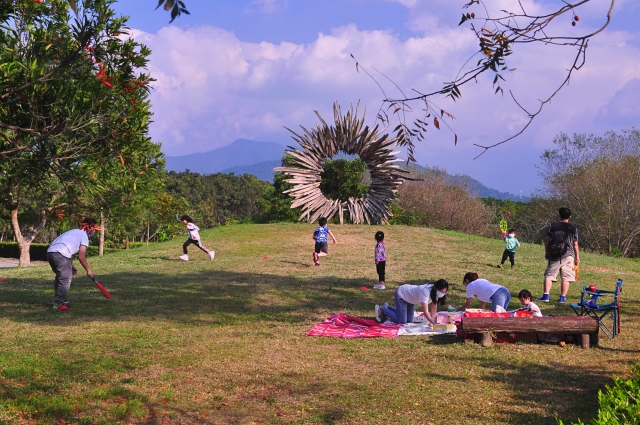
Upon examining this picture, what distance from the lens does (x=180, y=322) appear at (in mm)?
11086

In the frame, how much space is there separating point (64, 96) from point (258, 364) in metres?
4.61

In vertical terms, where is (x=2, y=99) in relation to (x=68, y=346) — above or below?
above

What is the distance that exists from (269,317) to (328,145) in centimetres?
2142

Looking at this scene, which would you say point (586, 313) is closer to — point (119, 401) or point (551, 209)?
point (119, 401)

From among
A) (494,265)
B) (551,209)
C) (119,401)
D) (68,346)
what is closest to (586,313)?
(119,401)

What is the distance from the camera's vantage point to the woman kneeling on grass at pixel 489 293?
33.4 ft

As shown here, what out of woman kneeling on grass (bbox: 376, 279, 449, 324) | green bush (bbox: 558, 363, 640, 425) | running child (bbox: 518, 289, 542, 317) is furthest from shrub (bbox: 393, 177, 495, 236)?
green bush (bbox: 558, 363, 640, 425)

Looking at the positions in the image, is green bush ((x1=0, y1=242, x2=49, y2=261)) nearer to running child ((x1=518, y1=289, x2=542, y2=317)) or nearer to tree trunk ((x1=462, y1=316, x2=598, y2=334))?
running child ((x1=518, y1=289, x2=542, y2=317))

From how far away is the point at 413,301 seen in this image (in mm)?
10242

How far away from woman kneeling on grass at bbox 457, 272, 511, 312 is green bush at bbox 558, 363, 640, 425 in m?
3.81

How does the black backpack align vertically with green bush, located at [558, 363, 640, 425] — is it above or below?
above

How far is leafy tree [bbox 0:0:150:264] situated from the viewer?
8.05 metres

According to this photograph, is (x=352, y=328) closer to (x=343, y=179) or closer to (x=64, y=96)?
(x=64, y=96)

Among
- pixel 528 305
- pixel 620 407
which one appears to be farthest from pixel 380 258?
pixel 620 407
